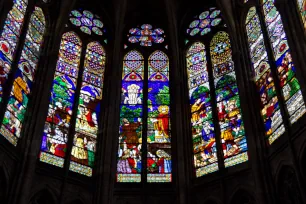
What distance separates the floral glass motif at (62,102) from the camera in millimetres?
13598

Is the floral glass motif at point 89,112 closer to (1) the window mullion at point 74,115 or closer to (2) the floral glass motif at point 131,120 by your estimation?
(1) the window mullion at point 74,115

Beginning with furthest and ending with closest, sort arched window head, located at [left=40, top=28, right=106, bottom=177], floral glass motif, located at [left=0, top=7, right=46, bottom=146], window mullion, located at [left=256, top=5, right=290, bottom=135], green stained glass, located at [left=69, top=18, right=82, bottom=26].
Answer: green stained glass, located at [left=69, top=18, right=82, bottom=26]
arched window head, located at [left=40, top=28, right=106, bottom=177]
floral glass motif, located at [left=0, top=7, right=46, bottom=146]
window mullion, located at [left=256, top=5, right=290, bottom=135]

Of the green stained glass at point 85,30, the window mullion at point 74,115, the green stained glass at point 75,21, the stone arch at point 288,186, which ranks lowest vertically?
the stone arch at point 288,186

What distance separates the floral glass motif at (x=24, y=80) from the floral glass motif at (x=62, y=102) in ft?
3.02

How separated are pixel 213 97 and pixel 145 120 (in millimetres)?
2344

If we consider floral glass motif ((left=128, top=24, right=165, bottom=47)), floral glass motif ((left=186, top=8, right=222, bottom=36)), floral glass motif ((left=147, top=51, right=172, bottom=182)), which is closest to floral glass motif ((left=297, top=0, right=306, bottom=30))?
floral glass motif ((left=186, top=8, right=222, bottom=36))

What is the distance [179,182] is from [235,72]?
3950mm

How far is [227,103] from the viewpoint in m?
14.8

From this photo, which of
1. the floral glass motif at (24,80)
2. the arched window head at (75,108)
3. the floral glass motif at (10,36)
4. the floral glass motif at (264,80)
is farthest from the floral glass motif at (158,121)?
the floral glass motif at (10,36)

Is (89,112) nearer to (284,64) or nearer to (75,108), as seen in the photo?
(75,108)

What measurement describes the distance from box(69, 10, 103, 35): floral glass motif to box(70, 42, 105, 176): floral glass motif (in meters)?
0.65

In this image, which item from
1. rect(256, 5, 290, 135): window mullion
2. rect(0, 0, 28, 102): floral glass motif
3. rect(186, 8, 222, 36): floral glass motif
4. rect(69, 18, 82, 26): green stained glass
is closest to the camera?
rect(256, 5, 290, 135): window mullion

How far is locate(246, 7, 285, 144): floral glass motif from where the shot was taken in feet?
41.6

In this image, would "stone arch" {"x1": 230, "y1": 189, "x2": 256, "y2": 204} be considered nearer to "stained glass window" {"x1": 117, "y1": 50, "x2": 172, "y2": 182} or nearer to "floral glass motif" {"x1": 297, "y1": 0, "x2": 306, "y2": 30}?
"stained glass window" {"x1": 117, "y1": 50, "x2": 172, "y2": 182}
